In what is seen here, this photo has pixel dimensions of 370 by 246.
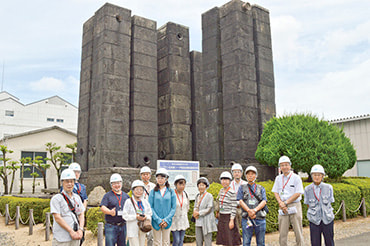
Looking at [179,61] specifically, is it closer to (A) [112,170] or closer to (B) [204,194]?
(A) [112,170]

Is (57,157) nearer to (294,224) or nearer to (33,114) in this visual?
(33,114)

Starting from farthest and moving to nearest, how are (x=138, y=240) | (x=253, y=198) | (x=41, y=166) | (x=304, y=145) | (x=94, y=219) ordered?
(x=41, y=166) → (x=304, y=145) → (x=94, y=219) → (x=253, y=198) → (x=138, y=240)

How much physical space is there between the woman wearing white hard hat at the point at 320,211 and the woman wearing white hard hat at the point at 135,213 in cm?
303

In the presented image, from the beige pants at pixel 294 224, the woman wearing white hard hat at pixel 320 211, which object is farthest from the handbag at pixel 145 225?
the woman wearing white hard hat at pixel 320 211

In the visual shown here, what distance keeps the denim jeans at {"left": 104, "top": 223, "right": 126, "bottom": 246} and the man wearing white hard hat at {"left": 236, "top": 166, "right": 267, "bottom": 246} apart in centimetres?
223

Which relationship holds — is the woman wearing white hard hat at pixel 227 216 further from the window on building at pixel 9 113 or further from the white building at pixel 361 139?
the window on building at pixel 9 113

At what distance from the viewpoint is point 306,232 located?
1041 centimetres

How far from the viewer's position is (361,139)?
24.2 meters

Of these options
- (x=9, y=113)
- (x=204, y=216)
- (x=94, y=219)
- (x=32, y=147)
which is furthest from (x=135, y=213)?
(x=9, y=113)

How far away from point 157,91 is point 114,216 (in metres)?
13.7

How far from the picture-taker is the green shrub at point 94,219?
9609mm

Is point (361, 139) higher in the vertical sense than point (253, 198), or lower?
higher

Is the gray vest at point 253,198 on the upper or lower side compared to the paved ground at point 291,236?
upper

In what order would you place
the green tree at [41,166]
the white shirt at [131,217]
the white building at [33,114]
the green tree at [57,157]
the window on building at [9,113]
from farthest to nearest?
the window on building at [9,113] < the white building at [33,114] < the green tree at [57,157] < the green tree at [41,166] < the white shirt at [131,217]
